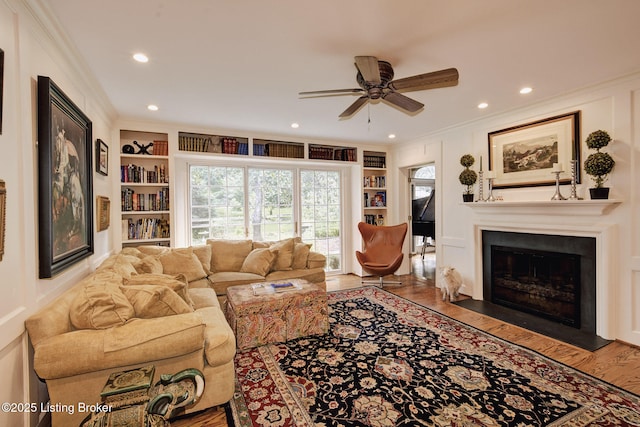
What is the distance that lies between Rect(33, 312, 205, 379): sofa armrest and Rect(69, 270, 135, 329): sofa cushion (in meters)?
0.04

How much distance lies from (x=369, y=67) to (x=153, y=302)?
2141mm

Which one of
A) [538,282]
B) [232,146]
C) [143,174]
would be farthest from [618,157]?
[143,174]

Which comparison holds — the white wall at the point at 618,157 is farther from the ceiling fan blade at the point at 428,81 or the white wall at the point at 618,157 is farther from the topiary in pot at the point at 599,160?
the ceiling fan blade at the point at 428,81

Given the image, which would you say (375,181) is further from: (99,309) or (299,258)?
(99,309)

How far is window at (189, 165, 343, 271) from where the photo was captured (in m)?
4.82

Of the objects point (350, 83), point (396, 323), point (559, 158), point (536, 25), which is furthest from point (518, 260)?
point (350, 83)

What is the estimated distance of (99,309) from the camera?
5.71 ft

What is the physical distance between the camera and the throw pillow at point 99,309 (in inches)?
67.7

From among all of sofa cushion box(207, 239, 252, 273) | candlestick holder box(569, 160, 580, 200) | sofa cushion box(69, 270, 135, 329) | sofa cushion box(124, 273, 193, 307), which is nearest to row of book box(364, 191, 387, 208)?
sofa cushion box(207, 239, 252, 273)

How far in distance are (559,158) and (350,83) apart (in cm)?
258

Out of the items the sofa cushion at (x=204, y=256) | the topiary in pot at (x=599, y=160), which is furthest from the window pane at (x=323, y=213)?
the topiary in pot at (x=599, y=160)

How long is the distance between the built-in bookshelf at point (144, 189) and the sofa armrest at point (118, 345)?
2.81m

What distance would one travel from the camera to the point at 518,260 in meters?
3.90

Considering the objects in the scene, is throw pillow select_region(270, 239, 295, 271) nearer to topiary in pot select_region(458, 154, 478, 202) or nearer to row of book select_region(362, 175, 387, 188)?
row of book select_region(362, 175, 387, 188)
